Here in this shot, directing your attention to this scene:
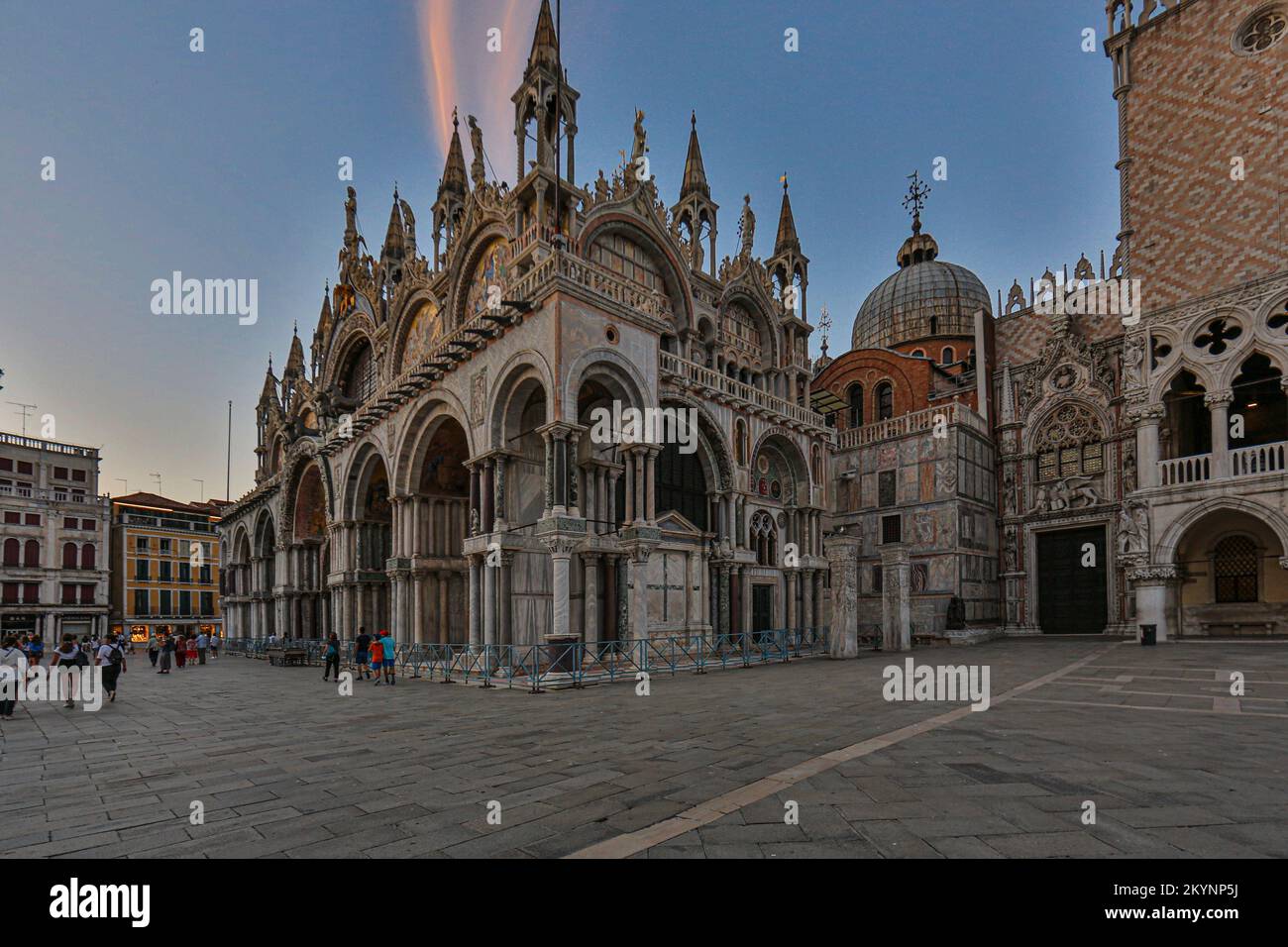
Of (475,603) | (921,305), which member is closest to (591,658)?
(475,603)

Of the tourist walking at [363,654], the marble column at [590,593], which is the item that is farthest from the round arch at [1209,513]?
the tourist walking at [363,654]

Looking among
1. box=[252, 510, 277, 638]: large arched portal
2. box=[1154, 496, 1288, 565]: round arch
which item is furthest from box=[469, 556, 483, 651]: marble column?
box=[252, 510, 277, 638]: large arched portal

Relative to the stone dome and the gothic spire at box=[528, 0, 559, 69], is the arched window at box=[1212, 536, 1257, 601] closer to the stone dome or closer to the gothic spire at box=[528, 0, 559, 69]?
the stone dome

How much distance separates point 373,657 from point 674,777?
14.8 m

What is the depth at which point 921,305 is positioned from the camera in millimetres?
47406

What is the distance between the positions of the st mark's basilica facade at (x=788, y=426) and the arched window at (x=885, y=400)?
225mm

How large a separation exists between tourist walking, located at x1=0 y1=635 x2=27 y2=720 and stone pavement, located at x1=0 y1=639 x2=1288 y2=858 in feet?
1.11

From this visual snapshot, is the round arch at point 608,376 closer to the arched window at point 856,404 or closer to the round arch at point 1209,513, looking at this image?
the round arch at point 1209,513

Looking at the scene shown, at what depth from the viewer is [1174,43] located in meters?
27.1

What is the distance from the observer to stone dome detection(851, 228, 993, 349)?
Answer: 153 ft

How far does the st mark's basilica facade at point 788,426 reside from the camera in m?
20.4

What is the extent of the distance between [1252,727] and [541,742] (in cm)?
918

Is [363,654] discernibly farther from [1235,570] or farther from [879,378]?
[1235,570]

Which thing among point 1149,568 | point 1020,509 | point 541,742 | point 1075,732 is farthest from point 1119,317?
point 541,742
